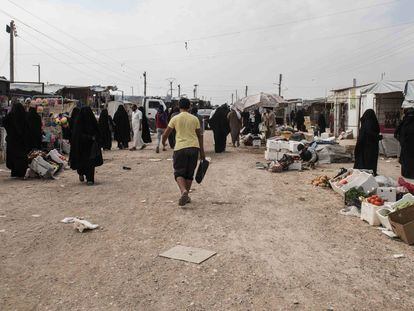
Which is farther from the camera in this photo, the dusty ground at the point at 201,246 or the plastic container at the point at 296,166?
the plastic container at the point at 296,166

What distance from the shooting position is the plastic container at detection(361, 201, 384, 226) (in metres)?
6.20

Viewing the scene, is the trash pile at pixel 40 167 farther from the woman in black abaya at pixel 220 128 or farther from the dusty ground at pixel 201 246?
the woman in black abaya at pixel 220 128

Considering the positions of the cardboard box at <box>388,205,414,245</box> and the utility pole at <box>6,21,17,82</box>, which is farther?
the utility pole at <box>6,21,17,82</box>

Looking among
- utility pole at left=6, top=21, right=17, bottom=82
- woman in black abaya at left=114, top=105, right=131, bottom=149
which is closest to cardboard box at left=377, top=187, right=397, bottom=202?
woman in black abaya at left=114, top=105, right=131, bottom=149

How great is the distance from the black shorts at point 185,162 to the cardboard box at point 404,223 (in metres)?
2.88

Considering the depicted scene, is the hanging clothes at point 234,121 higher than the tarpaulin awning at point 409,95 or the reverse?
the reverse

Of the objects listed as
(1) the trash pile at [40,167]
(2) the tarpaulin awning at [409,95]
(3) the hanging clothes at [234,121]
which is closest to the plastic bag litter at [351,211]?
(1) the trash pile at [40,167]

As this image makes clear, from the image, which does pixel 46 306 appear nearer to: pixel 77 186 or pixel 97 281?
pixel 97 281

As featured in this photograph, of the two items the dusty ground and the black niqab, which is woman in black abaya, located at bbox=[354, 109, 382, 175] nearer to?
the dusty ground

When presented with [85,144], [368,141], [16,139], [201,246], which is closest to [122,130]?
[16,139]

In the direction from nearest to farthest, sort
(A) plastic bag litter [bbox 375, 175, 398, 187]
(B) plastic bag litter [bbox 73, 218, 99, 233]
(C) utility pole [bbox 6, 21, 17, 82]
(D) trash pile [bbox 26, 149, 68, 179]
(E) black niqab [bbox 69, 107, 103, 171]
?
(B) plastic bag litter [bbox 73, 218, 99, 233] < (A) plastic bag litter [bbox 375, 175, 398, 187] < (E) black niqab [bbox 69, 107, 103, 171] < (D) trash pile [bbox 26, 149, 68, 179] < (C) utility pole [bbox 6, 21, 17, 82]

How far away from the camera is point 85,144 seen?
922cm

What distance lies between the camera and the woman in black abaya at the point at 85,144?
359 inches

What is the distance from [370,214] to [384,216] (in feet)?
0.85
